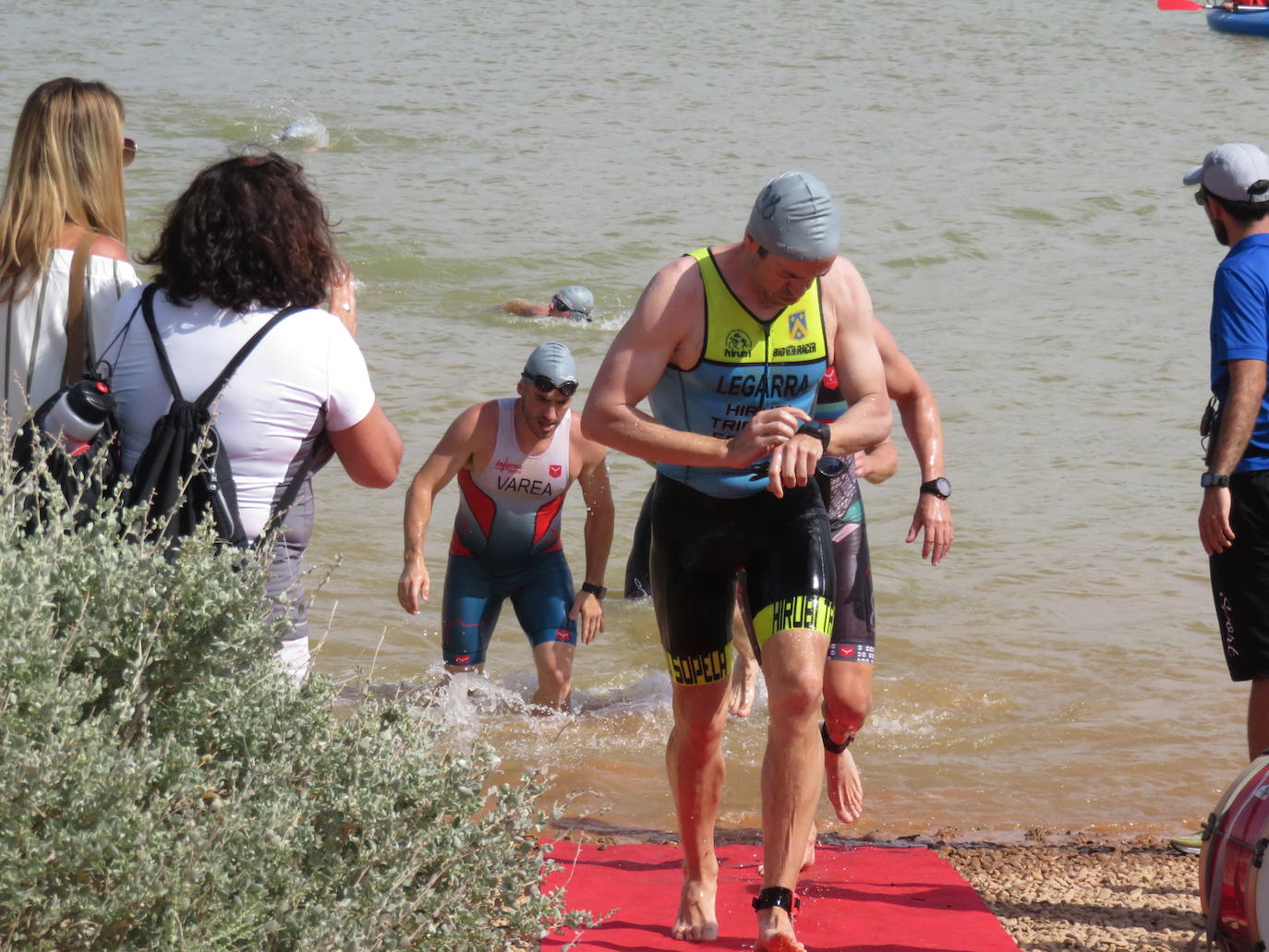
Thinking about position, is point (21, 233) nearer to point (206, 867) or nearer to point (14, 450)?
point (14, 450)

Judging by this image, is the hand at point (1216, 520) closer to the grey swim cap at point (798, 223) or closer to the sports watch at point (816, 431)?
the sports watch at point (816, 431)

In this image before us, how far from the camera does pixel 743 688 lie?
23.2 feet

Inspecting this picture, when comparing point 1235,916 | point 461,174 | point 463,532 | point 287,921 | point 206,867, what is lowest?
point 461,174

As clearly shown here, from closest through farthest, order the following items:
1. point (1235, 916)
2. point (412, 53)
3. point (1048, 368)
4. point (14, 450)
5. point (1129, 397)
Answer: point (14, 450), point (1235, 916), point (1129, 397), point (1048, 368), point (412, 53)

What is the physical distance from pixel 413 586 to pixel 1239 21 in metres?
37.8

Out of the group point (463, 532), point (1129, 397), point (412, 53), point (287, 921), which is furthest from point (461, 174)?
point (287, 921)

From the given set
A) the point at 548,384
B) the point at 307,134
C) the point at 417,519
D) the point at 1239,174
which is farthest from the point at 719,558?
the point at 307,134

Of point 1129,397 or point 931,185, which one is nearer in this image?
point 1129,397

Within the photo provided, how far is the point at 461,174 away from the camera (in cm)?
2323

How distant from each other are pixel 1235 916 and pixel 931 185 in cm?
2056

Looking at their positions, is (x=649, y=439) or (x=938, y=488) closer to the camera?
(x=649, y=439)

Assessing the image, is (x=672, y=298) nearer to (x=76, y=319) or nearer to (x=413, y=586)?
(x=76, y=319)

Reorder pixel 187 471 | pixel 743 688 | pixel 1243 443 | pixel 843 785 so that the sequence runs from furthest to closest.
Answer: pixel 743 688, pixel 843 785, pixel 1243 443, pixel 187 471

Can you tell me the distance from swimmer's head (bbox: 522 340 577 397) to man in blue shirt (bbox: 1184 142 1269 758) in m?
2.68
